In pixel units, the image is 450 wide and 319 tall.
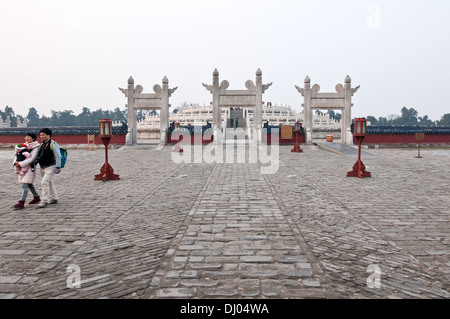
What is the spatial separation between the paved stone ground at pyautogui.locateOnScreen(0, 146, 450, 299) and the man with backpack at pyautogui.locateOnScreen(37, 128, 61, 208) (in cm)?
29

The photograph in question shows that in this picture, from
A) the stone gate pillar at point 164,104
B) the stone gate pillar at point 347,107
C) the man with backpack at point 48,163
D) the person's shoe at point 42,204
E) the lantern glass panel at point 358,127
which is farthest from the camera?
the stone gate pillar at point 164,104

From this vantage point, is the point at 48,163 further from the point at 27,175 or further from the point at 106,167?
the point at 106,167

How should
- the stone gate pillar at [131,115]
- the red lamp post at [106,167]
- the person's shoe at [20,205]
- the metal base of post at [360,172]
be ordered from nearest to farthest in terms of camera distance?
the person's shoe at [20,205] < the red lamp post at [106,167] < the metal base of post at [360,172] < the stone gate pillar at [131,115]

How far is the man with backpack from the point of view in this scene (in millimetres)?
6793

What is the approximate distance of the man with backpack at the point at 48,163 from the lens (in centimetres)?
679

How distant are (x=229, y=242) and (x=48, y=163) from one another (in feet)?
13.8

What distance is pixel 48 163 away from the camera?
22.8 ft

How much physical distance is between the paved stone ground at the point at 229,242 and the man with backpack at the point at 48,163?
11.3 inches

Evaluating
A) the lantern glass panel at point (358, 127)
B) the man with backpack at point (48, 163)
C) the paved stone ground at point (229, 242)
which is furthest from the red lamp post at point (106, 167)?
the lantern glass panel at point (358, 127)

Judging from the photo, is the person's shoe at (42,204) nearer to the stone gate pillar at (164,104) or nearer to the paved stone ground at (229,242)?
the paved stone ground at (229,242)

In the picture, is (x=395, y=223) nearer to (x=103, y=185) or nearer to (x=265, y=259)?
A: (x=265, y=259)

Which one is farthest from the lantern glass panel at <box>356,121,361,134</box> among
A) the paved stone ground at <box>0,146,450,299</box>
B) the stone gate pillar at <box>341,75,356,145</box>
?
the stone gate pillar at <box>341,75,356,145</box>

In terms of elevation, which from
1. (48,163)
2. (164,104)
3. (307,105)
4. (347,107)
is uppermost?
(164,104)
